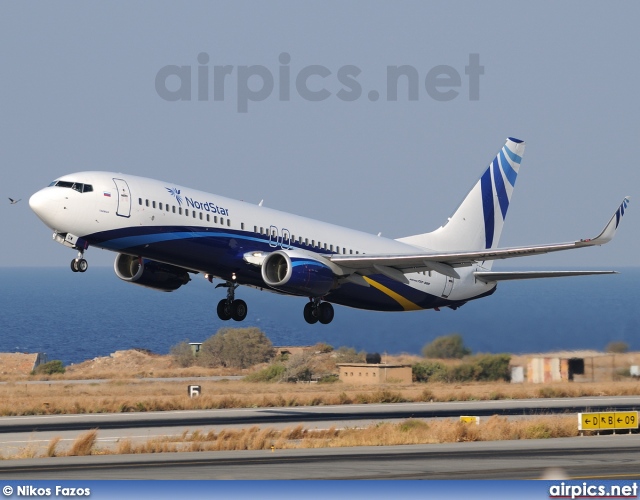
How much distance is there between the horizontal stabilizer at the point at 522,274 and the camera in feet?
180

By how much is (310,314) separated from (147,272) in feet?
25.1

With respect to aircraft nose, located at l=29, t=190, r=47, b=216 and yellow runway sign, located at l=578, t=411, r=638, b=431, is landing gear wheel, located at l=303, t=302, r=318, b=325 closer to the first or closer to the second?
yellow runway sign, located at l=578, t=411, r=638, b=431

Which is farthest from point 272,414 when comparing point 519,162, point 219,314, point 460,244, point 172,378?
point 172,378

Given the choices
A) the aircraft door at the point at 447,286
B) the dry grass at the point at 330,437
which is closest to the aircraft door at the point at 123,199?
the dry grass at the point at 330,437

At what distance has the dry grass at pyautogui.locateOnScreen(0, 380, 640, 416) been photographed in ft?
221

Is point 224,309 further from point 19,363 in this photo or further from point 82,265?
point 19,363

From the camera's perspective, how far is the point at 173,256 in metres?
48.3

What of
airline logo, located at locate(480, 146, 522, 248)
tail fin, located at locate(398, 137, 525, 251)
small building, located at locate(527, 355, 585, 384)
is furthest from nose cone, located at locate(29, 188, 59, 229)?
small building, located at locate(527, 355, 585, 384)

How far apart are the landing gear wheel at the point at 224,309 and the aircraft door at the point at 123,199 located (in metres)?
9.49

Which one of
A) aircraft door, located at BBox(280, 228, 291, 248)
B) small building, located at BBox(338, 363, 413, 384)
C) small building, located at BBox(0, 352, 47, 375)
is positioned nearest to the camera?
aircraft door, located at BBox(280, 228, 291, 248)

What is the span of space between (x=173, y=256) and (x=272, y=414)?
54.0 feet

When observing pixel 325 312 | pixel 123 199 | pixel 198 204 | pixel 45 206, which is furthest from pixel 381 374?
pixel 45 206

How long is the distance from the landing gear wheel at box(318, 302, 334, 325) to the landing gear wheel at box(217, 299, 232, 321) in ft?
13.5

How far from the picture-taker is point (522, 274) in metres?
59.6
